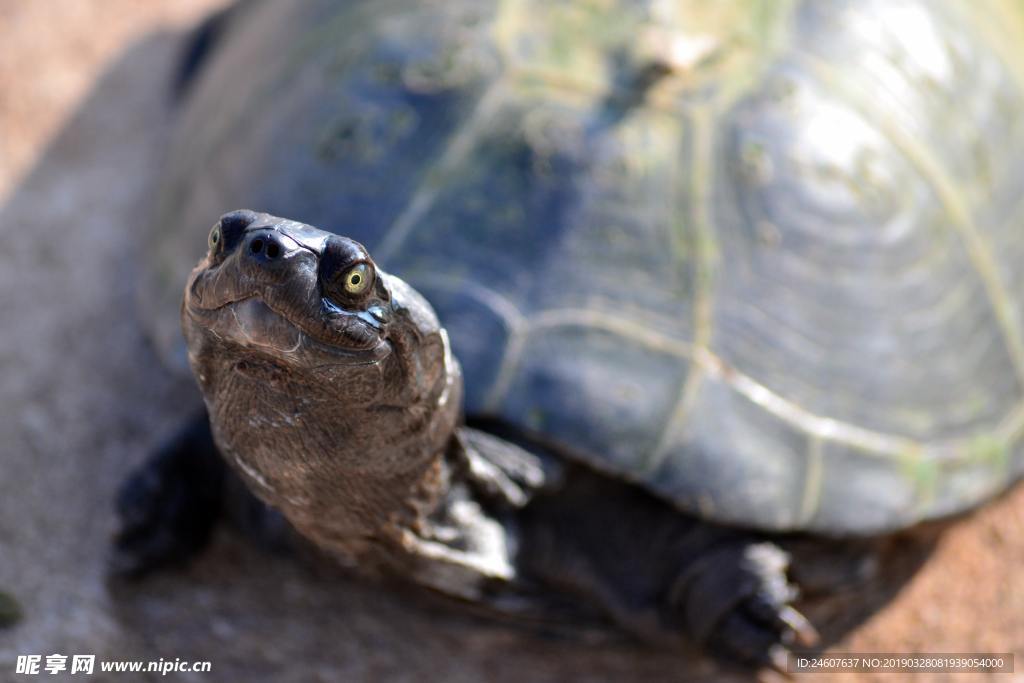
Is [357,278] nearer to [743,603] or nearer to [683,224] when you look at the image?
[683,224]

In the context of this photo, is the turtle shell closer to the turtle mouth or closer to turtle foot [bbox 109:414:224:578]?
turtle foot [bbox 109:414:224:578]

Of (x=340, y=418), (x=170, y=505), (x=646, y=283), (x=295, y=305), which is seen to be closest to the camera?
(x=295, y=305)

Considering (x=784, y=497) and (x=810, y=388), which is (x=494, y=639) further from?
(x=810, y=388)

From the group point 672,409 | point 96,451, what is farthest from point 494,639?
point 96,451

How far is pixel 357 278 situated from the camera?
53.2 inches

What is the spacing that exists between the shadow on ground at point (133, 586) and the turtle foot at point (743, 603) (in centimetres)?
17

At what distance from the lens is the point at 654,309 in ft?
7.06

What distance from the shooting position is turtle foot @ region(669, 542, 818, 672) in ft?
7.19

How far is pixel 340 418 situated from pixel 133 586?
3.22ft

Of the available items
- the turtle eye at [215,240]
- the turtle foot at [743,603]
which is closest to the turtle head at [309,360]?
the turtle eye at [215,240]

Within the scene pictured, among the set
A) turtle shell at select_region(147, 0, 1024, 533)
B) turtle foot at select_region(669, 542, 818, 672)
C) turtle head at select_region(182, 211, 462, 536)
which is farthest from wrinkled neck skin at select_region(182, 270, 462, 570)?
turtle foot at select_region(669, 542, 818, 672)

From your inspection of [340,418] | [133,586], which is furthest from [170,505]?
[340,418]

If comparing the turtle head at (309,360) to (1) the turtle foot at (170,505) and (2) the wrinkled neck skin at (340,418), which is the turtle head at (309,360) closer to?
(2) the wrinkled neck skin at (340,418)

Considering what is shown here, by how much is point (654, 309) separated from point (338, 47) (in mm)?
935
